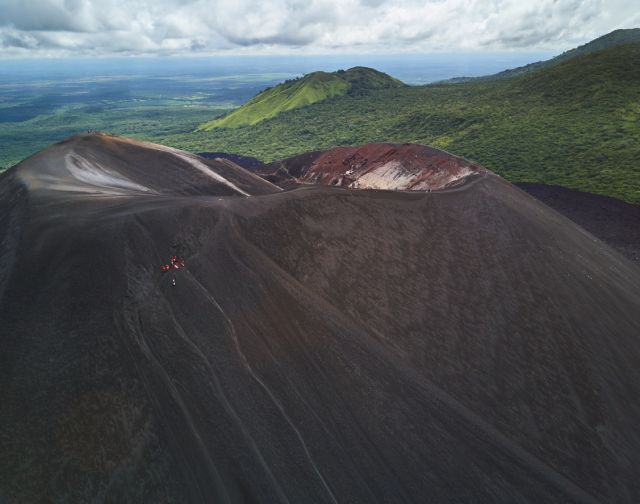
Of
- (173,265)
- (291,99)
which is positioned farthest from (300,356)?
(291,99)

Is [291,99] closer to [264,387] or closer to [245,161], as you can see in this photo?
[245,161]

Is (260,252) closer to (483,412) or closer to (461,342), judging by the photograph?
(461,342)

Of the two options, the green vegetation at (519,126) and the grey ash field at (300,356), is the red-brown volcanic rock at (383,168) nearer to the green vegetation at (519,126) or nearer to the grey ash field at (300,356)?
the grey ash field at (300,356)

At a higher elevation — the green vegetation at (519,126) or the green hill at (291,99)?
the green vegetation at (519,126)

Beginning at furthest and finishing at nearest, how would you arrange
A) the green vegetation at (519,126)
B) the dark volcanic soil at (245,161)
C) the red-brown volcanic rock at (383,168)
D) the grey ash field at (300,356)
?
the dark volcanic soil at (245,161) < the green vegetation at (519,126) < the red-brown volcanic rock at (383,168) < the grey ash field at (300,356)

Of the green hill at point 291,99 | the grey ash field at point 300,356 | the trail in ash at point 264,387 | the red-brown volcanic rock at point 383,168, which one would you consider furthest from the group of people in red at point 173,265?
the green hill at point 291,99

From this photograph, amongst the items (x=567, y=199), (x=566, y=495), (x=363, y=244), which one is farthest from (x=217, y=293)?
(x=567, y=199)

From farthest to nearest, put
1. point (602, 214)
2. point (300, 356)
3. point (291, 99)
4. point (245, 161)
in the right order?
1. point (291, 99)
2. point (245, 161)
3. point (602, 214)
4. point (300, 356)

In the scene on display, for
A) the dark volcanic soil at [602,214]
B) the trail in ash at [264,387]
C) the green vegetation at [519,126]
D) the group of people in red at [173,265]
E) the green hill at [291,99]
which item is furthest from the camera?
the green hill at [291,99]
